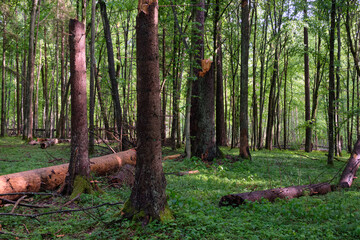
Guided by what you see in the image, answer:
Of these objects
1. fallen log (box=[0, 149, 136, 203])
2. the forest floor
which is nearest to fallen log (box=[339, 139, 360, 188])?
the forest floor

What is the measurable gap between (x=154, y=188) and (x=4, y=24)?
73.8 feet

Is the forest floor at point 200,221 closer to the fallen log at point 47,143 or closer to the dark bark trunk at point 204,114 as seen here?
the dark bark trunk at point 204,114

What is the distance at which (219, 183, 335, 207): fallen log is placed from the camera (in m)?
5.40

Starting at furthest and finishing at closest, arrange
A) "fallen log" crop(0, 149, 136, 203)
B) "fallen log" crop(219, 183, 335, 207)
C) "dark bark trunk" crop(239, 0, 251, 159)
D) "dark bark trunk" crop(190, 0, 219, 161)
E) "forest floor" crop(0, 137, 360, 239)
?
"dark bark trunk" crop(239, 0, 251, 159), "dark bark trunk" crop(190, 0, 219, 161), "fallen log" crop(0, 149, 136, 203), "fallen log" crop(219, 183, 335, 207), "forest floor" crop(0, 137, 360, 239)

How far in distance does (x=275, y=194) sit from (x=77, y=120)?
15.6ft

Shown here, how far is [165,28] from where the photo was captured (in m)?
16.1

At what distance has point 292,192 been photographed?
620cm

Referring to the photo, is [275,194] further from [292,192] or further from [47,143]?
[47,143]

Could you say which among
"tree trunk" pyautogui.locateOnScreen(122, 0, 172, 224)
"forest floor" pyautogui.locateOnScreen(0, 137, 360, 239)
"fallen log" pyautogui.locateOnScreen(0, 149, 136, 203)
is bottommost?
"forest floor" pyautogui.locateOnScreen(0, 137, 360, 239)

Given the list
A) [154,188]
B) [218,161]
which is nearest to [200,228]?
[154,188]

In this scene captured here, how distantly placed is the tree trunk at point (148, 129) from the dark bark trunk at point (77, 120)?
225cm

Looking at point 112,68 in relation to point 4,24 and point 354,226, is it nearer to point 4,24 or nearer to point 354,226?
point 354,226

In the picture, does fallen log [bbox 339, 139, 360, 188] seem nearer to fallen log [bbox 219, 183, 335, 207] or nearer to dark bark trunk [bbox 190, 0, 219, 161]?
fallen log [bbox 219, 183, 335, 207]

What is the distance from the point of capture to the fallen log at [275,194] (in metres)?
5.40
